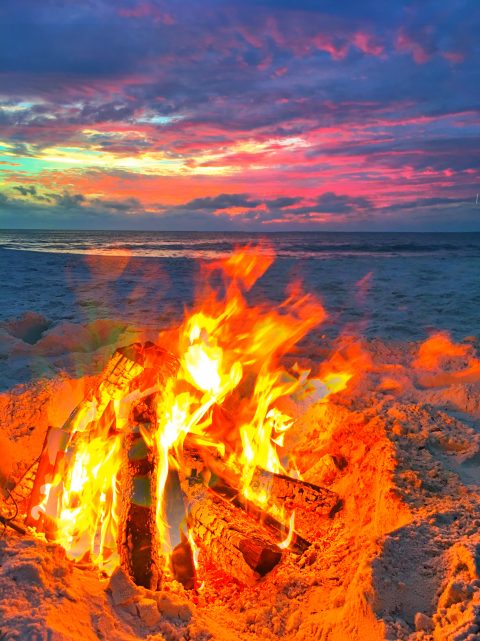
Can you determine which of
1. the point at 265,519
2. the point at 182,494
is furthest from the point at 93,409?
the point at 265,519

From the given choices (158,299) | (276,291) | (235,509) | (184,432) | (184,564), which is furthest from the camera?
(276,291)

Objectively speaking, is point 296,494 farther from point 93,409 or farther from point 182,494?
point 93,409

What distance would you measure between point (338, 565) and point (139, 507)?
3.85 feet

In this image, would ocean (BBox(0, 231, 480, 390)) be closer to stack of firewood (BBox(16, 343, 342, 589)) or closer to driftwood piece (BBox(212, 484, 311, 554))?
stack of firewood (BBox(16, 343, 342, 589))

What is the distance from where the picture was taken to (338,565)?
262 centimetres

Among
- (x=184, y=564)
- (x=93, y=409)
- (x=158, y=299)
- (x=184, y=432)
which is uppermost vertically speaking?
(x=158, y=299)

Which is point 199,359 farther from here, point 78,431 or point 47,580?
point 47,580

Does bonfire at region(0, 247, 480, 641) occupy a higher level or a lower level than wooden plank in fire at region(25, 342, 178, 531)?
lower

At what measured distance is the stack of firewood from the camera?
8.93ft

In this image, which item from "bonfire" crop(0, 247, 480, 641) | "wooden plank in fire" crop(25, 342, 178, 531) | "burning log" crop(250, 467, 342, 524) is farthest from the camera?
"burning log" crop(250, 467, 342, 524)

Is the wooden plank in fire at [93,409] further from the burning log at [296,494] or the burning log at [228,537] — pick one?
the burning log at [296,494]

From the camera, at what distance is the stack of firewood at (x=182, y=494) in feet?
8.93

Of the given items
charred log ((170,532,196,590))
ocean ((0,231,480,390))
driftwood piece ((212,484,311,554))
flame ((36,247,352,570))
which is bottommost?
charred log ((170,532,196,590))

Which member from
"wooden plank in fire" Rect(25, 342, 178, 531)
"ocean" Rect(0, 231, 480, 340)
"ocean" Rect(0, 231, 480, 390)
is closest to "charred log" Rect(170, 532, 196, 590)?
"wooden plank in fire" Rect(25, 342, 178, 531)
